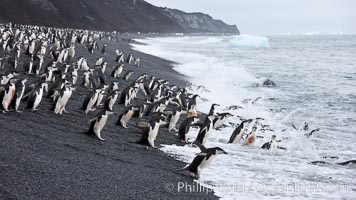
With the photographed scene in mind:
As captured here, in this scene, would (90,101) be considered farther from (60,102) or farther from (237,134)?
(237,134)

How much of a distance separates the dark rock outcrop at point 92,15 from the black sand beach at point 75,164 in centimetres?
4708

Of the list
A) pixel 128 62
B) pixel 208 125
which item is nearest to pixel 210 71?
pixel 128 62

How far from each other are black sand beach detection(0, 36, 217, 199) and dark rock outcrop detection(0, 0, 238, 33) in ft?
154

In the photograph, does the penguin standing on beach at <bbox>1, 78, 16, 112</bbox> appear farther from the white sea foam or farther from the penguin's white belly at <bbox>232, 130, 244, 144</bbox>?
the white sea foam

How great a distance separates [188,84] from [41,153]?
1448 centimetres

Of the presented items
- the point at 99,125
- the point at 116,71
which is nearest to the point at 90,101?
the point at 99,125

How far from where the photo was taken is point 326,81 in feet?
81.4

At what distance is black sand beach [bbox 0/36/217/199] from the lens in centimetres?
498

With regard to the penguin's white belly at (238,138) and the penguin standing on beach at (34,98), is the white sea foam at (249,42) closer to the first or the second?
the penguin's white belly at (238,138)

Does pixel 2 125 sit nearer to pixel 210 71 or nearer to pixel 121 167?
pixel 121 167

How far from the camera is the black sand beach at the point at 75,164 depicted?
4984 millimetres

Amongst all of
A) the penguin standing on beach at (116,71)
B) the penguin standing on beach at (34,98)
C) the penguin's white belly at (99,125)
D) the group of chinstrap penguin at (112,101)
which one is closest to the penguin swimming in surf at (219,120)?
the group of chinstrap penguin at (112,101)

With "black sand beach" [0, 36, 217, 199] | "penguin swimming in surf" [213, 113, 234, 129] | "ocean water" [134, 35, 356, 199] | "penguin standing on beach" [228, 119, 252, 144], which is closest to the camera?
"black sand beach" [0, 36, 217, 199]

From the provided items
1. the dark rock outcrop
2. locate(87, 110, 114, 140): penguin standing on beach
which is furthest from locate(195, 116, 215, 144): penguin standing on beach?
the dark rock outcrop
